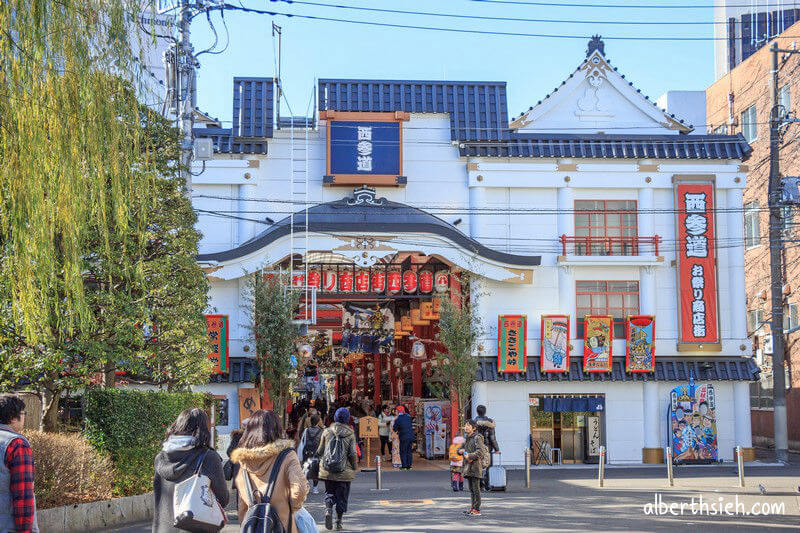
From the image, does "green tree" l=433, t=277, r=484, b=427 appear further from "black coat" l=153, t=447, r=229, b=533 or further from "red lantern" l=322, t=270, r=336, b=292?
"black coat" l=153, t=447, r=229, b=533

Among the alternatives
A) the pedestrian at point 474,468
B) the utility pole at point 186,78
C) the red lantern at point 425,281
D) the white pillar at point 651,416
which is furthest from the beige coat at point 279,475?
the white pillar at point 651,416

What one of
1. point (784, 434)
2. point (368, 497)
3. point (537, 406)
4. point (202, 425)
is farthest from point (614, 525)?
point (784, 434)

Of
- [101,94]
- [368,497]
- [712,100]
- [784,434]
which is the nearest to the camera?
[101,94]

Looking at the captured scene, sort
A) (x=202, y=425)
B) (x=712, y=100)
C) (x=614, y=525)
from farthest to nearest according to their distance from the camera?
(x=712, y=100) → (x=614, y=525) → (x=202, y=425)

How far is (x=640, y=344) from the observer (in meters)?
29.7

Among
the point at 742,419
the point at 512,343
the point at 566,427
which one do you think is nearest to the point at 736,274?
the point at 742,419

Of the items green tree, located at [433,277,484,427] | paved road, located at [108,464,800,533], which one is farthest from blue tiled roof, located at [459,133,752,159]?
paved road, located at [108,464,800,533]

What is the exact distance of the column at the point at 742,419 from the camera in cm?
2995

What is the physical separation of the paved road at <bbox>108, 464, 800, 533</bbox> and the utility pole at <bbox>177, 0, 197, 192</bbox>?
7654mm

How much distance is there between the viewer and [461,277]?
30188 millimetres

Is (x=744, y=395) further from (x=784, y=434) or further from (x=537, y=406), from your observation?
(x=537, y=406)

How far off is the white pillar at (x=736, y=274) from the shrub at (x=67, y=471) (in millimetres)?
21497

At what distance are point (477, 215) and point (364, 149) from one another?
13.5 ft

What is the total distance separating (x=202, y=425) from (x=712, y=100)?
133ft
